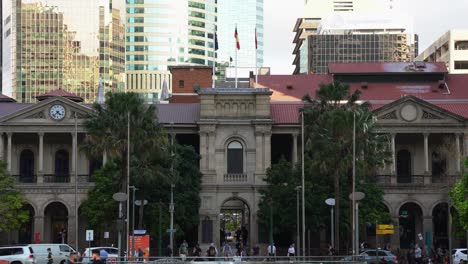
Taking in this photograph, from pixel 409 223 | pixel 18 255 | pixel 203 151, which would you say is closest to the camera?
pixel 18 255

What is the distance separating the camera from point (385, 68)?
112 meters

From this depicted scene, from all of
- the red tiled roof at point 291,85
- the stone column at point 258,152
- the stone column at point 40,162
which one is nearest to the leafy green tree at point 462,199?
the stone column at point 258,152

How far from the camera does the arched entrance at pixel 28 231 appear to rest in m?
99.6

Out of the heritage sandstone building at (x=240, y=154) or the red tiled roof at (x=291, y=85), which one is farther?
the red tiled roof at (x=291, y=85)

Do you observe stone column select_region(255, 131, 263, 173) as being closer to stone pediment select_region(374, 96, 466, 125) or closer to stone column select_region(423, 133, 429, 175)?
stone pediment select_region(374, 96, 466, 125)

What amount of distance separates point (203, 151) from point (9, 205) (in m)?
19.3

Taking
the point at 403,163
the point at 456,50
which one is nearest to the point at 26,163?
the point at 403,163

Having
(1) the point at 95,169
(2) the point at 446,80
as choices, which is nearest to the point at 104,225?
(1) the point at 95,169

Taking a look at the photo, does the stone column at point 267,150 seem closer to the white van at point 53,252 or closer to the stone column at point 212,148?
the stone column at point 212,148

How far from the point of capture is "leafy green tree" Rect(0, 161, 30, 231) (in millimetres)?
89375

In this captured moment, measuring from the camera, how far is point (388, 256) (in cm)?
7388

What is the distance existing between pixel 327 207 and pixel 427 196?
1444 centimetres

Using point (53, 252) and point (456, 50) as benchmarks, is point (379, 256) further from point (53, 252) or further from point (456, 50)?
point (456, 50)

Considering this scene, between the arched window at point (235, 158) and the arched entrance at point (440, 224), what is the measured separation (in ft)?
63.7
